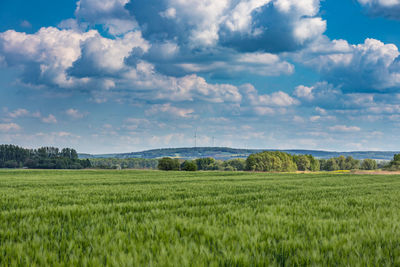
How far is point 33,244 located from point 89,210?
179 inches

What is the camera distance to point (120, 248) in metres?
5.05

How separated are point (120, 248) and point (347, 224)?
5630 mm

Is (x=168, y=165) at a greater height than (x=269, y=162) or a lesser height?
greater

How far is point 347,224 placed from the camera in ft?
24.6

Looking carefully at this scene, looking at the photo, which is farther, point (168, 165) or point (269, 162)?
point (269, 162)

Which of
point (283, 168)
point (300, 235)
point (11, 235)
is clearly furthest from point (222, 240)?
point (283, 168)

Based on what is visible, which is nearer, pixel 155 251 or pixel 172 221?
pixel 155 251

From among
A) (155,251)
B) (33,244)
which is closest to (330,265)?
(155,251)

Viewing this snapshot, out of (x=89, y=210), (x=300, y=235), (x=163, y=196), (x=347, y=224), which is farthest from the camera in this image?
(x=163, y=196)

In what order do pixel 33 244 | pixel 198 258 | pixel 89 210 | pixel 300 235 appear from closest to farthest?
pixel 198 258, pixel 33 244, pixel 300 235, pixel 89 210

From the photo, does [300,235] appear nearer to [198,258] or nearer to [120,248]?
[198,258]

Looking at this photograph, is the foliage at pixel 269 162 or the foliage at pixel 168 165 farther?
the foliage at pixel 269 162

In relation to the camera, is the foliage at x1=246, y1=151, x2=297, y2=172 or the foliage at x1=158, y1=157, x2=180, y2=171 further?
the foliage at x1=246, y1=151, x2=297, y2=172

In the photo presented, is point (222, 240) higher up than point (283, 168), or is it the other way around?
point (222, 240)
